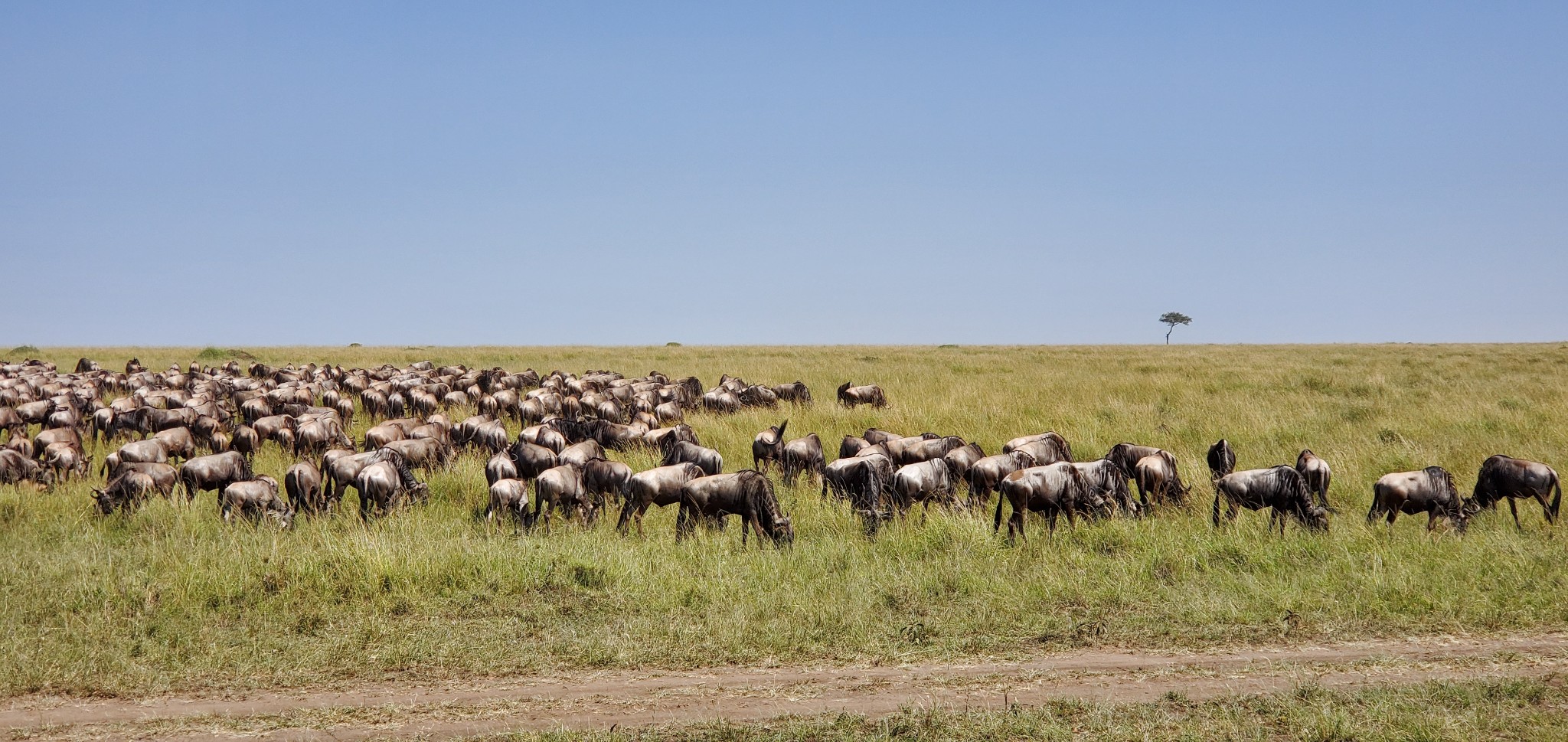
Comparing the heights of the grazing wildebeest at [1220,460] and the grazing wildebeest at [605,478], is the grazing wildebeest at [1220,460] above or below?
above

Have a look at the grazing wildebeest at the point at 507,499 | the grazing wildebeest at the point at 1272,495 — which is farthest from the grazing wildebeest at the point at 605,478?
the grazing wildebeest at the point at 1272,495

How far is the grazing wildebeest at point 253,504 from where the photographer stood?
39.8 ft

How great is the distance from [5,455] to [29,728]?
36.8ft

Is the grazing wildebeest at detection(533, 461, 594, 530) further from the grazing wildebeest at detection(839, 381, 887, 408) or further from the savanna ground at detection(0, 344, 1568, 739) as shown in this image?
the grazing wildebeest at detection(839, 381, 887, 408)

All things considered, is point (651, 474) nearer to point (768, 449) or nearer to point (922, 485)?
point (922, 485)

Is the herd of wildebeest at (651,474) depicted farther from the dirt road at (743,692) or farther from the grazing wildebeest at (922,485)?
the dirt road at (743,692)

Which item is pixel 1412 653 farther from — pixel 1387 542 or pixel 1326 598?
pixel 1387 542

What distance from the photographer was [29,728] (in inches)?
248

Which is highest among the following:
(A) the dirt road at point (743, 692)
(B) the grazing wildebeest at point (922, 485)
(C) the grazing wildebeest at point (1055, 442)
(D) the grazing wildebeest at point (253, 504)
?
(C) the grazing wildebeest at point (1055, 442)

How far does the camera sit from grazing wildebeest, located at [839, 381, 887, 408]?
2589 cm

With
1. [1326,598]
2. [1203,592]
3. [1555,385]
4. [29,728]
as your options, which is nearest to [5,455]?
[29,728]

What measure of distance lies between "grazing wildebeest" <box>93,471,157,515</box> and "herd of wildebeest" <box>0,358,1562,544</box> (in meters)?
0.02

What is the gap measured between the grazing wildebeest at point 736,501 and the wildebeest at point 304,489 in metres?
5.09

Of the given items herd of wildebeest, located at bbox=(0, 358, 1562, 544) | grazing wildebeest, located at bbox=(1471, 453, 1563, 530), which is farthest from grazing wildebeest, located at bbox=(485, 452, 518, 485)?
grazing wildebeest, located at bbox=(1471, 453, 1563, 530)
